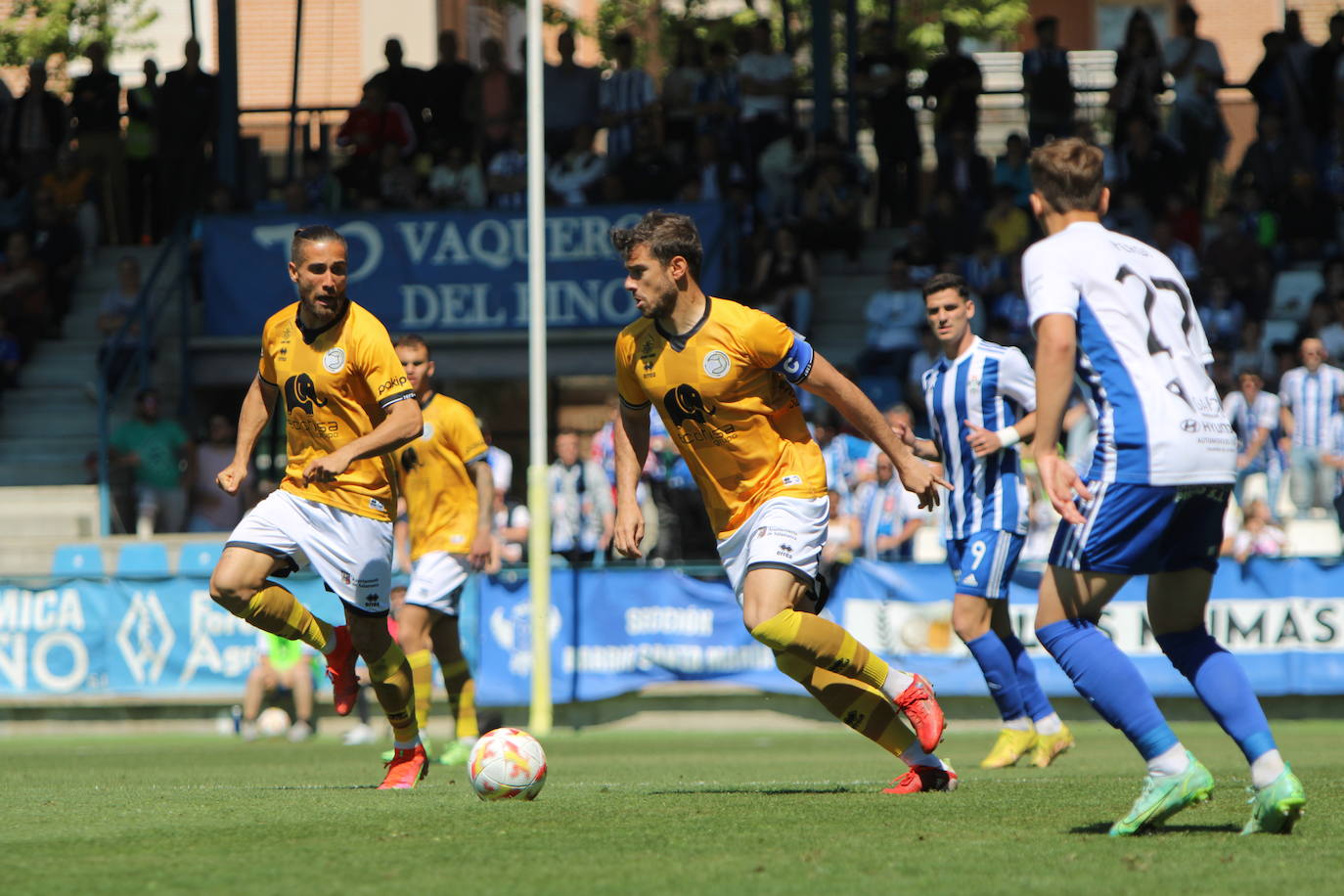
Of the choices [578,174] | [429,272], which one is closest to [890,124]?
[578,174]

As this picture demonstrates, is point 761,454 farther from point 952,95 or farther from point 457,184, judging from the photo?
point 952,95

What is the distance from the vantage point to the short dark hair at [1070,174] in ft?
19.3

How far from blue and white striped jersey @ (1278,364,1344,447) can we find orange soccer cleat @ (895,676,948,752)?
11.3 metres

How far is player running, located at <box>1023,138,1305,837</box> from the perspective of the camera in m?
5.74

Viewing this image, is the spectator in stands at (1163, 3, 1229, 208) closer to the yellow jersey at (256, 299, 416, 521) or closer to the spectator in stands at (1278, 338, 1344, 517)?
the spectator in stands at (1278, 338, 1344, 517)

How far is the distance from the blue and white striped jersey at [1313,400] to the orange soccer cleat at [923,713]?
37.2ft

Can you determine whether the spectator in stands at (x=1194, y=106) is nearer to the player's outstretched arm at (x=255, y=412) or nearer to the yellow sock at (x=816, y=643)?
the player's outstretched arm at (x=255, y=412)

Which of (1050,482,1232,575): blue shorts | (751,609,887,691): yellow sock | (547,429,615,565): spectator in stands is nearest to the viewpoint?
(1050,482,1232,575): blue shorts

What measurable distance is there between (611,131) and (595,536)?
6636mm

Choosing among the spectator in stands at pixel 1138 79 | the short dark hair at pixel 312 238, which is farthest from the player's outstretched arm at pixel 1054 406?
the spectator in stands at pixel 1138 79

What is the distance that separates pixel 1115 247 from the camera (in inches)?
233

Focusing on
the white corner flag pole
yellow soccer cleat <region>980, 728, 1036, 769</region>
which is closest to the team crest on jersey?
yellow soccer cleat <region>980, 728, 1036, 769</region>

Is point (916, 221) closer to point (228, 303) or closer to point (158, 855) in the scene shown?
point (228, 303)

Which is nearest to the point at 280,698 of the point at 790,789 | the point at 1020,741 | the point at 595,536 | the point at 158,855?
the point at 595,536
